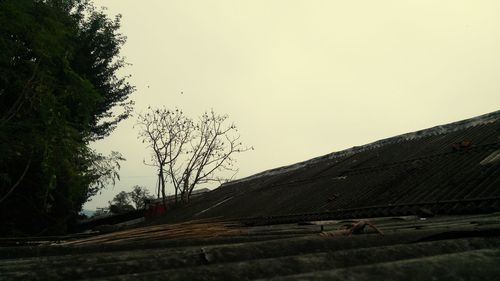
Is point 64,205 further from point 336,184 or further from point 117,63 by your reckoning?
point 336,184

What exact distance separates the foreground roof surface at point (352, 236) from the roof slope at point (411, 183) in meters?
0.02

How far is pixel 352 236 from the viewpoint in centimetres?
193

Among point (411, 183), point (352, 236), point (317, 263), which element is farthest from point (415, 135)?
point (317, 263)

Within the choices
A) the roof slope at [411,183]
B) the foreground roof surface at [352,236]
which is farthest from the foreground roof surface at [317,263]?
the roof slope at [411,183]

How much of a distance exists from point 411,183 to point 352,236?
337cm

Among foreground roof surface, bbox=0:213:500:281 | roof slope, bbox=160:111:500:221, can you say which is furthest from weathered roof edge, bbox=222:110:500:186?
foreground roof surface, bbox=0:213:500:281

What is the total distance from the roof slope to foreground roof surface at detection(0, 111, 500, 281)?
0.07 feet

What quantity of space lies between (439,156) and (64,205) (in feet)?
42.1

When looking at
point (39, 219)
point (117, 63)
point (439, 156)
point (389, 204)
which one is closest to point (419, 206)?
point (389, 204)

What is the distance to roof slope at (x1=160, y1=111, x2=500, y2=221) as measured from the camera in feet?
12.2

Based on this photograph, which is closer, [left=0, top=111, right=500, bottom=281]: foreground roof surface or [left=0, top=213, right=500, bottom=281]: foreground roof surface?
[left=0, top=213, right=500, bottom=281]: foreground roof surface

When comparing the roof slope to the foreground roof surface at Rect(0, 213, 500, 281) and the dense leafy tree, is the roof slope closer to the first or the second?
the foreground roof surface at Rect(0, 213, 500, 281)

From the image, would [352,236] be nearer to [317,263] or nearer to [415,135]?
[317,263]

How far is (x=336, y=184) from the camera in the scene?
688cm
